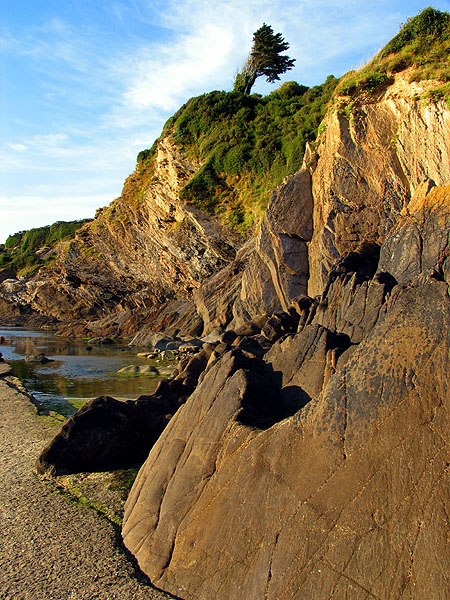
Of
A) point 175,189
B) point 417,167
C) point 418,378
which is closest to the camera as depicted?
point 418,378

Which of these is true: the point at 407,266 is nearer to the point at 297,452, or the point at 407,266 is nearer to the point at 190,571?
the point at 297,452

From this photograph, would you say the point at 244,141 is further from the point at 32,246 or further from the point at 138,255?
the point at 32,246

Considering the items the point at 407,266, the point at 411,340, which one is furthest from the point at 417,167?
the point at 411,340

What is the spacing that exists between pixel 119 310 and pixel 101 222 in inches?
598

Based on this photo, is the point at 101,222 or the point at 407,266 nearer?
the point at 407,266

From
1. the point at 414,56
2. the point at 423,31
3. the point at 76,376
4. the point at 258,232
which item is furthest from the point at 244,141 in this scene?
the point at 76,376

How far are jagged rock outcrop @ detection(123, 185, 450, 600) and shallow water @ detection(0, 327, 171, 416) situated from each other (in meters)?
11.4

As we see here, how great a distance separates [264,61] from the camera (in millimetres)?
60094

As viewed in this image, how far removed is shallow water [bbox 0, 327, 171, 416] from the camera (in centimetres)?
2106

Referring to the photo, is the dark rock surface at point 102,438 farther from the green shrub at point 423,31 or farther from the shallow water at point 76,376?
the green shrub at point 423,31

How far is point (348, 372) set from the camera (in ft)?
21.1

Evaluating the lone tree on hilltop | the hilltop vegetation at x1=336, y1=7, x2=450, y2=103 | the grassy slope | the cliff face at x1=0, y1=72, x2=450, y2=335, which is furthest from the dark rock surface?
the lone tree on hilltop

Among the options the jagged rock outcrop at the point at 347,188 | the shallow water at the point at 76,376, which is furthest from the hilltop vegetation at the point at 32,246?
the jagged rock outcrop at the point at 347,188

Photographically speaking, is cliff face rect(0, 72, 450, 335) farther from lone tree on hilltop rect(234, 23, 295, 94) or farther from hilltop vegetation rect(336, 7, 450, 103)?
lone tree on hilltop rect(234, 23, 295, 94)
